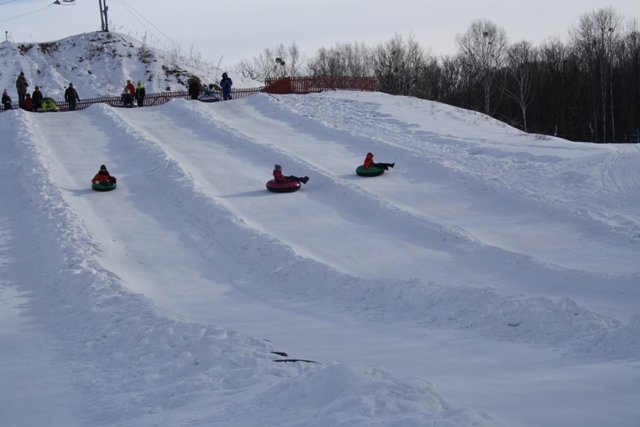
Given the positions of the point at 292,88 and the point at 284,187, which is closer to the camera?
the point at 284,187

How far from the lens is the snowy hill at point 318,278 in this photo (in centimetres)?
546

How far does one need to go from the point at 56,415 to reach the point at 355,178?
40.2 feet

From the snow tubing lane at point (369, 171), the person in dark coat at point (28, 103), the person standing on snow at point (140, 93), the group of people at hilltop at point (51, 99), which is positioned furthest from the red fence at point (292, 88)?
the snow tubing lane at point (369, 171)

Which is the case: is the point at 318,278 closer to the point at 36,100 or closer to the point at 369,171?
the point at 369,171

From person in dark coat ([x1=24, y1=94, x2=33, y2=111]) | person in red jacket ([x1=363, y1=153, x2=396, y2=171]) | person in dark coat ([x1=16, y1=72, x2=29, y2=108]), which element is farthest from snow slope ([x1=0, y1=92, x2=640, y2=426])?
person in dark coat ([x1=16, y1=72, x2=29, y2=108])

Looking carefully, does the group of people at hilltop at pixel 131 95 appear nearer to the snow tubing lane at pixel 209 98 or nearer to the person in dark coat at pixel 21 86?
the snow tubing lane at pixel 209 98

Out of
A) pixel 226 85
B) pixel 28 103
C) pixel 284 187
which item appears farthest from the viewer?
pixel 226 85

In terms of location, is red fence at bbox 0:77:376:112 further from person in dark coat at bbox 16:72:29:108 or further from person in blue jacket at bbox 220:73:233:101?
person in dark coat at bbox 16:72:29:108

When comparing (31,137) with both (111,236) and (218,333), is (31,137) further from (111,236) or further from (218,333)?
(218,333)

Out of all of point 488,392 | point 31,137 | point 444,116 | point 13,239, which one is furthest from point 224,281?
point 444,116

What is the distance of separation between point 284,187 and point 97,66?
31442 mm

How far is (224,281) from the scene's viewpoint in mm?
11414

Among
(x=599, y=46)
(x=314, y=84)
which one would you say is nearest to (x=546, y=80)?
(x=599, y=46)

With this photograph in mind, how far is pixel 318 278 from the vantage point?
10.9 metres
